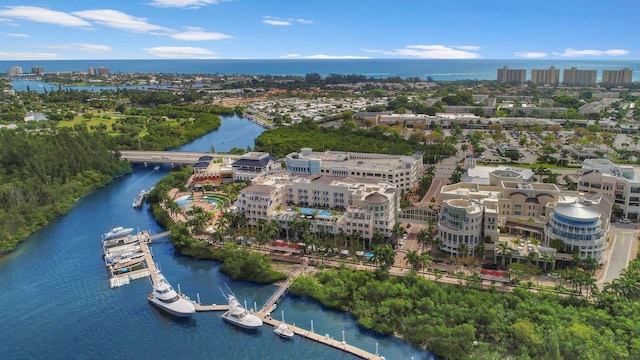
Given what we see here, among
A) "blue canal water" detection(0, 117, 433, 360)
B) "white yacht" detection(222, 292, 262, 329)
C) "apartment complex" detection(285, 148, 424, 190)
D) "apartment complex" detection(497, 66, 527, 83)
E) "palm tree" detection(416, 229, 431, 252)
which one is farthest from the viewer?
"apartment complex" detection(497, 66, 527, 83)

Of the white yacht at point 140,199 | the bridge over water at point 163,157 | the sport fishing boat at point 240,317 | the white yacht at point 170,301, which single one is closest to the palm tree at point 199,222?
the white yacht at point 170,301

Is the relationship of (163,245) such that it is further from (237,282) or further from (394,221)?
(394,221)

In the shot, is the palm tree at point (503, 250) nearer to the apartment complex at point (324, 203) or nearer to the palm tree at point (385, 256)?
the palm tree at point (385, 256)

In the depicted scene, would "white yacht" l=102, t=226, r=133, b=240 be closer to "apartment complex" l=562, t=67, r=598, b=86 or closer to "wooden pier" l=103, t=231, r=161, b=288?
"wooden pier" l=103, t=231, r=161, b=288

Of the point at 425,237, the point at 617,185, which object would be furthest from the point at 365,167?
the point at 617,185

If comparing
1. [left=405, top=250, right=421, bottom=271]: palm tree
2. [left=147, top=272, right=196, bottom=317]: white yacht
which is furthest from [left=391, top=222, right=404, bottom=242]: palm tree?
[left=147, top=272, right=196, bottom=317]: white yacht

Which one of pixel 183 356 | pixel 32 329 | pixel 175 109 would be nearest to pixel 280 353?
pixel 183 356
